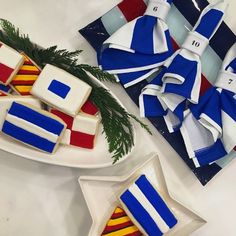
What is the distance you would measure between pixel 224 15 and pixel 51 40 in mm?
357

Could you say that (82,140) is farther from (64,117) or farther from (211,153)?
(211,153)

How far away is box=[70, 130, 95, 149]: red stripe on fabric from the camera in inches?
29.4

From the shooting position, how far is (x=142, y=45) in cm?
77

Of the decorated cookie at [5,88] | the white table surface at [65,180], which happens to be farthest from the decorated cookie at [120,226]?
the decorated cookie at [5,88]

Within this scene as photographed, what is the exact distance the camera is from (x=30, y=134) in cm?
73

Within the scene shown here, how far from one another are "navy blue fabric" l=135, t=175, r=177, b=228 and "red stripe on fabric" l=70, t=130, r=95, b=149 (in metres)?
0.11

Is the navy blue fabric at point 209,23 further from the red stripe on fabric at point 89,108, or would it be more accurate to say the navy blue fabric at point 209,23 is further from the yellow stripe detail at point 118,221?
the yellow stripe detail at point 118,221

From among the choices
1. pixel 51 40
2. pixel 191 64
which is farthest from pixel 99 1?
pixel 191 64

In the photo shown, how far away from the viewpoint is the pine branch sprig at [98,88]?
74cm

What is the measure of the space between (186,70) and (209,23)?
0.31 feet

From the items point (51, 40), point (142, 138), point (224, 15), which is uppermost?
point (224, 15)

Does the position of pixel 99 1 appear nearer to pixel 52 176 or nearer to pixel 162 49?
pixel 162 49

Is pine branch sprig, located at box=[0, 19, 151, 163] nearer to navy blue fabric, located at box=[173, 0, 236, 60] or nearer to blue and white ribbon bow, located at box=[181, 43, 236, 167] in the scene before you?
blue and white ribbon bow, located at box=[181, 43, 236, 167]

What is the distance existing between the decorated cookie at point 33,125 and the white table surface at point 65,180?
13 cm
